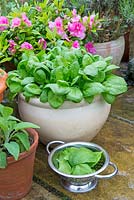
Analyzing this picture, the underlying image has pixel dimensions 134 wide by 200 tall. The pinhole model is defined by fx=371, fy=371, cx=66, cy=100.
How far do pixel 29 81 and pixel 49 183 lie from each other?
0.50 m

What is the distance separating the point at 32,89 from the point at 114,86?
1.31ft

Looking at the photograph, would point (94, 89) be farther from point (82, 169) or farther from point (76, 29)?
point (76, 29)

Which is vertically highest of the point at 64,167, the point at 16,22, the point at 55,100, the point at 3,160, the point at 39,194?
the point at 16,22

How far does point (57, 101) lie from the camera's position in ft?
5.70

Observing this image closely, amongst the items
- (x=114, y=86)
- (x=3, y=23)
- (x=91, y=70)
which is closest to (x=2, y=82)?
(x=91, y=70)

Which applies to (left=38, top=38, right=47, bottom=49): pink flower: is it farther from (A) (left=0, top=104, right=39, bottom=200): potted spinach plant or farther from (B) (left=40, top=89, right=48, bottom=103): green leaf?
(A) (left=0, top=104, right=39, bottom=200): potted spinach plant

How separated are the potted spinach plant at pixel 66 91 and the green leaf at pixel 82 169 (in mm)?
239

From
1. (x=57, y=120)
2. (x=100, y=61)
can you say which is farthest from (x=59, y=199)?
(x=100, y=61)

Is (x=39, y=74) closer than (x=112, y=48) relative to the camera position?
Yes

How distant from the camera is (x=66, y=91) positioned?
67.3 inches

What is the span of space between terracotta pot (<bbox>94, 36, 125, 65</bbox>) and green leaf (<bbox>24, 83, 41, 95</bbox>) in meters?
1.14

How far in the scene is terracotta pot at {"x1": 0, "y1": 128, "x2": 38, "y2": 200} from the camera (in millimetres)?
1544

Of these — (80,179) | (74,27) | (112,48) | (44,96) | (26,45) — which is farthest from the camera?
(112,48)

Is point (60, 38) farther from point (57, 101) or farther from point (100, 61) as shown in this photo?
point (57, 101)
